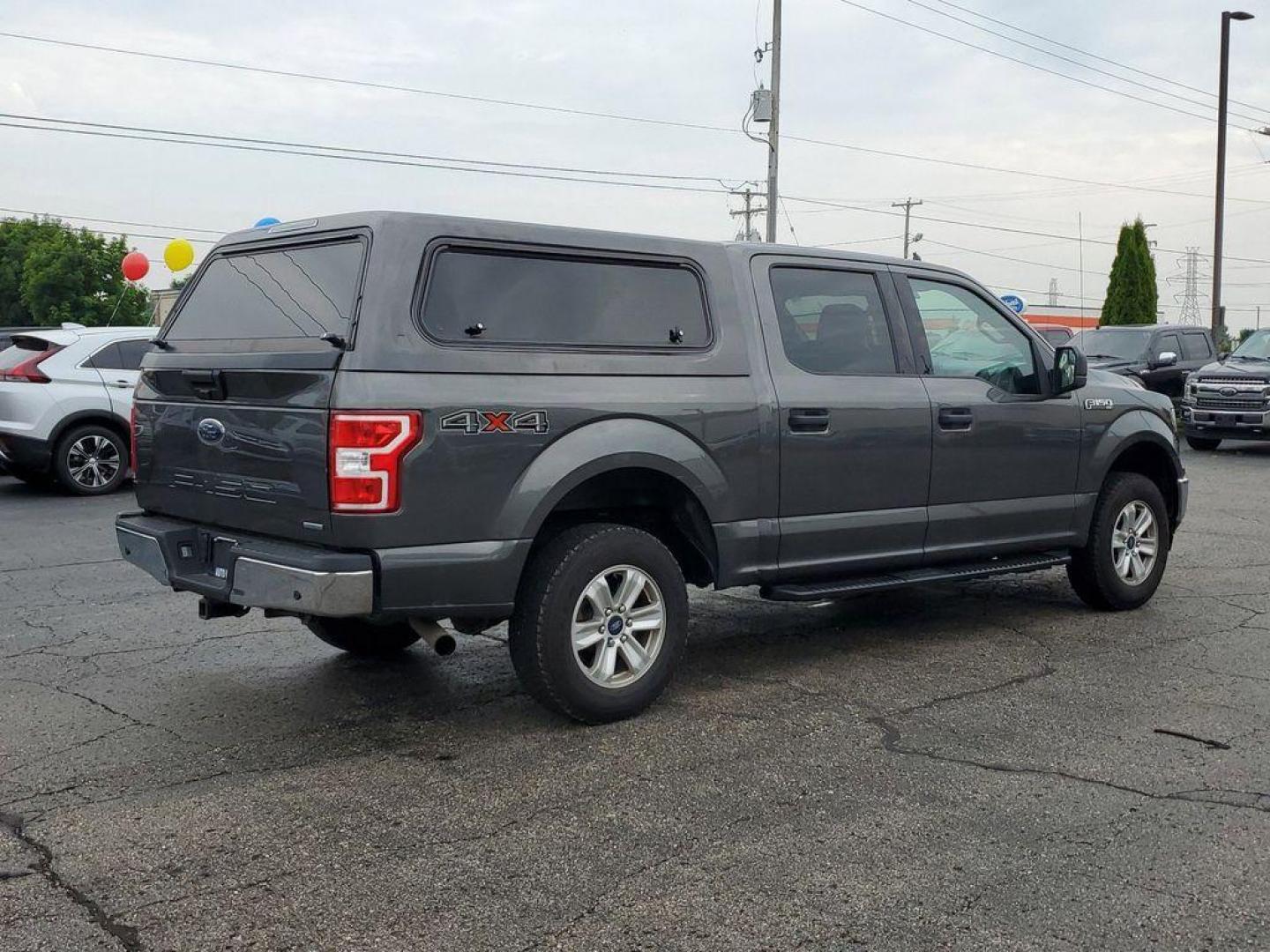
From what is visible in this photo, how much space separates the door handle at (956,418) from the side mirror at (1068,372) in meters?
0.69

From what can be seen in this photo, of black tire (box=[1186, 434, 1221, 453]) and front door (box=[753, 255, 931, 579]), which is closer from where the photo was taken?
front door (box=[753, 255, 931, 579])

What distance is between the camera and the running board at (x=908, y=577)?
5.62 m

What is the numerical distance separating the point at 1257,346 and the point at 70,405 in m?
16.1

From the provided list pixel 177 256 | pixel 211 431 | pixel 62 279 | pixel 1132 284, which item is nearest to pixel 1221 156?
pixel 1132 284

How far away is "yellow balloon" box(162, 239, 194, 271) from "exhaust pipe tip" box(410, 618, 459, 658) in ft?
60.0

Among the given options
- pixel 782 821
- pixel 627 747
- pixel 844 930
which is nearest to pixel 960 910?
pixel 844 930

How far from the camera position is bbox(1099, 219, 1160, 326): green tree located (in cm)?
3378

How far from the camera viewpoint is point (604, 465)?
490cm

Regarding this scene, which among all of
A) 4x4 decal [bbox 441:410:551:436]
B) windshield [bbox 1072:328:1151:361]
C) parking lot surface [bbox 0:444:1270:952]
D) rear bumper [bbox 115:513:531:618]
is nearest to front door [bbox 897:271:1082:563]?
parking lot surface [bbox 0:444:1270:952]

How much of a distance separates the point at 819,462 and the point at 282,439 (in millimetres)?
2362

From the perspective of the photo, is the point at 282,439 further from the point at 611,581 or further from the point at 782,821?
the point at 782,821

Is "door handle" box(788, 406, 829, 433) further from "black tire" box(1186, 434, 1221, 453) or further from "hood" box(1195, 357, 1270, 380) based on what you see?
"black tire" box(1186, 434, 1221, 453)

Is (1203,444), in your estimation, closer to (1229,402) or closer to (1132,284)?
(1229,402)

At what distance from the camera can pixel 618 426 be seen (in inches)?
196
